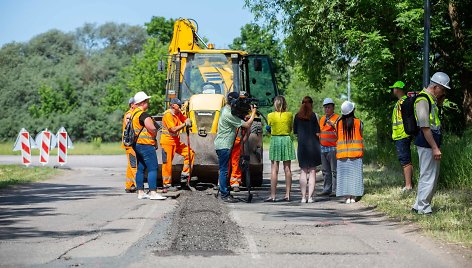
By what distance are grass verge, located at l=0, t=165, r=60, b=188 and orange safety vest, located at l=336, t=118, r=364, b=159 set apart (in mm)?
7978

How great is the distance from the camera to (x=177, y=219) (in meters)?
11.1

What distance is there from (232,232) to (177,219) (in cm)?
157

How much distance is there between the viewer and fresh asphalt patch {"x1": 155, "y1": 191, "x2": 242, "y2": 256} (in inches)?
328

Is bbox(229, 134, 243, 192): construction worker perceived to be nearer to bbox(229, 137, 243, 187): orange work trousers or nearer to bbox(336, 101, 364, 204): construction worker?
bbox(229, 137, 243, 187): orange work trousers

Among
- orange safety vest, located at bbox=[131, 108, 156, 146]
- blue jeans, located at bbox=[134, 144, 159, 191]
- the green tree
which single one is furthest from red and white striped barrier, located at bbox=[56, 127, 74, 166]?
the green tree

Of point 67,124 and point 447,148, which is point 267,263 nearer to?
point 447,148

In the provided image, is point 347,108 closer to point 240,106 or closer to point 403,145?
point 403,145

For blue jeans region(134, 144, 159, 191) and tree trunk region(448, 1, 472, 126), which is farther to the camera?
tree trunk region(448, 1, 472, 126)

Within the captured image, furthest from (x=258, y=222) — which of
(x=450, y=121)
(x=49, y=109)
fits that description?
(x=49, y=109)

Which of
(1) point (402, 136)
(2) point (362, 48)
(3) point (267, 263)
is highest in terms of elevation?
(2) point (362, 48)

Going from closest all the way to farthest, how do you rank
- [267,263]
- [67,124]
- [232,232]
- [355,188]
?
[267,263]
[232,232]
[355,188]
[67,124]

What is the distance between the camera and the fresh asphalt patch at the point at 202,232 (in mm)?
8328

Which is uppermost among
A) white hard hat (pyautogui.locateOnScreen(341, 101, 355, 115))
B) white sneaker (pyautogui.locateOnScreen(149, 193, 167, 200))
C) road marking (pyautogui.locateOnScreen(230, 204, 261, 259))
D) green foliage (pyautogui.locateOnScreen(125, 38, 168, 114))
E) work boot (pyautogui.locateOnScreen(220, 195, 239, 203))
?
green foliage (pyautogui.locateOnScreen(125, 38, 168, 114))

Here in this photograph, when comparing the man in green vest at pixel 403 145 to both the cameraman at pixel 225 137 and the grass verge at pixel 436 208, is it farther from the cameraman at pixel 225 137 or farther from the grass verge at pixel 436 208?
the cameraman at pixel 225 137
